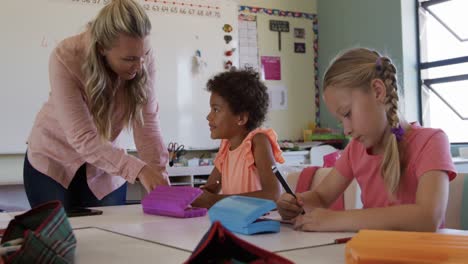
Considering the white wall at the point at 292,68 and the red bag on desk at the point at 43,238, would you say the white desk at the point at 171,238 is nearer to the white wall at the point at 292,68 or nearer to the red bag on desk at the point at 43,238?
the red bag on desk at the point at 43,238

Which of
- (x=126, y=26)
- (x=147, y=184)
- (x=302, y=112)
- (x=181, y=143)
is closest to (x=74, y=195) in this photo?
(x=147, y=184)

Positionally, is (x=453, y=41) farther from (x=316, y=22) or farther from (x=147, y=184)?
(x=147, y=184)

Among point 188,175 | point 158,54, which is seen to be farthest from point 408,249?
point 158,54

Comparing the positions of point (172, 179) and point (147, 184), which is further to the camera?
point (172, 179)

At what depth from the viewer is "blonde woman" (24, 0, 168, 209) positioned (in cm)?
157

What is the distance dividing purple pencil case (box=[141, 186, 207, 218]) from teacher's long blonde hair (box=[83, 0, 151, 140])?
34cm

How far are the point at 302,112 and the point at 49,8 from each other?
209cm

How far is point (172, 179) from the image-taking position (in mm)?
3598

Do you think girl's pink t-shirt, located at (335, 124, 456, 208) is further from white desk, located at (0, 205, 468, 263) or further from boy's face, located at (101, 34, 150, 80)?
boy's face, located at (101, 34, 150, 80)

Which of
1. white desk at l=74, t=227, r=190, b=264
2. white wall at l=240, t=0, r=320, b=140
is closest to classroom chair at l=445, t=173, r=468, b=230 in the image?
white desk at l=74, t=227, r=190, b=264

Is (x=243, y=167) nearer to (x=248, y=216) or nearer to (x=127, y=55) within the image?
(x=127, y=55)

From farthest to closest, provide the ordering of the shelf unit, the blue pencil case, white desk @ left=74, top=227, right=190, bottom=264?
the shelf unit < the blue pencil case < white desk @ left=74, top=227, right=190, bottom=264

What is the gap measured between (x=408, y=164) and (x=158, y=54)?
2741 mm

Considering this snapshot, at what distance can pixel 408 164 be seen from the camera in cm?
127
